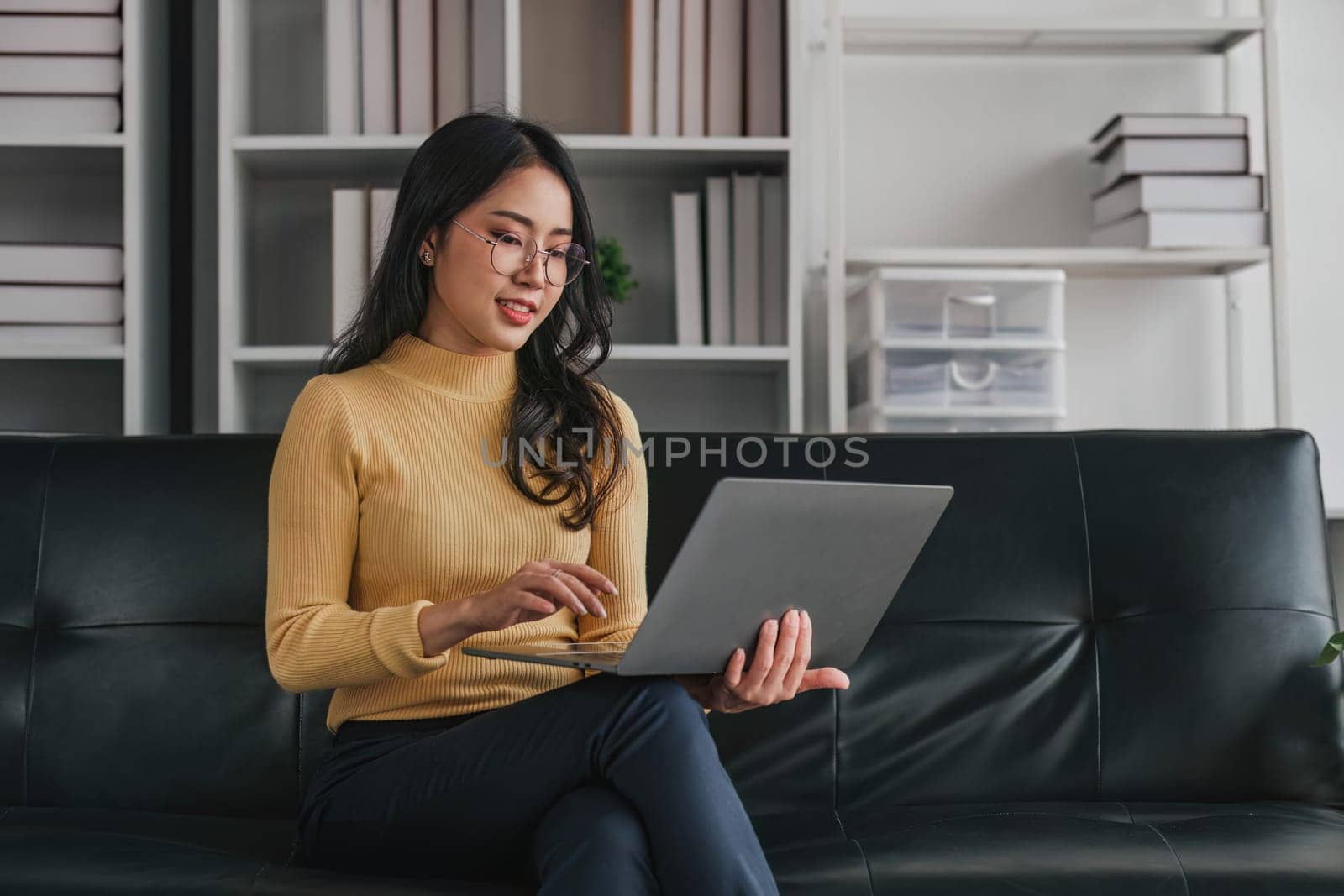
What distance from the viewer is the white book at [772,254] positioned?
2131mm

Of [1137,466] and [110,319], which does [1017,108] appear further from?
[110,319]

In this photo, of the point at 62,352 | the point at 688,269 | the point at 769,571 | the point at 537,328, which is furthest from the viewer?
the point at 688,269

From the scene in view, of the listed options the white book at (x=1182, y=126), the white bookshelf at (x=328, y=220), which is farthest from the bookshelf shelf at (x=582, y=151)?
the white book at (x=1182, y=126)

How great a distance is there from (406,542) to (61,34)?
1270 millimetres

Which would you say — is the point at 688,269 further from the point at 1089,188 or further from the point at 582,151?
the point at 1089,188

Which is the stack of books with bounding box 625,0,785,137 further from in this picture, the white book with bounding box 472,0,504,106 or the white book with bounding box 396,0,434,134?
the white book with bounding box 396,0,434,134

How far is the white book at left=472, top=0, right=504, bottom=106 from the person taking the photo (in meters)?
2.11

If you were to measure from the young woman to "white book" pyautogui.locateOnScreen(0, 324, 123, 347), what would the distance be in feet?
2.44

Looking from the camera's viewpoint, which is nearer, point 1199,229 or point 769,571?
point 769,571

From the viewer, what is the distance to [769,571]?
109 cm

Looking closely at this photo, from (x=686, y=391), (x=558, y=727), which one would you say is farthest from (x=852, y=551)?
(x=686, y=391)

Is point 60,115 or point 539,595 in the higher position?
point 60,115

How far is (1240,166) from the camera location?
2.09 m

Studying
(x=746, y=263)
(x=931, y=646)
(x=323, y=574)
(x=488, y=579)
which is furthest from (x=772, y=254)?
(x=323, y=574)
